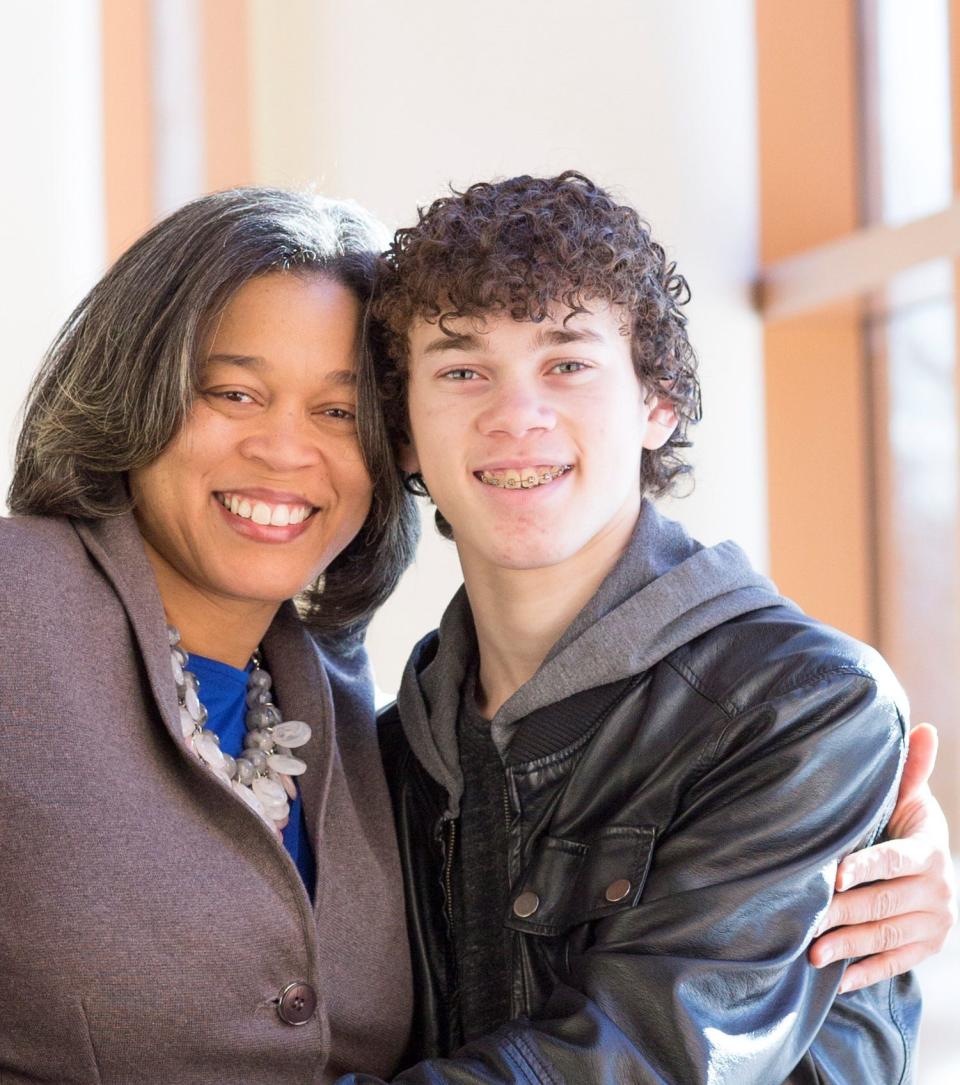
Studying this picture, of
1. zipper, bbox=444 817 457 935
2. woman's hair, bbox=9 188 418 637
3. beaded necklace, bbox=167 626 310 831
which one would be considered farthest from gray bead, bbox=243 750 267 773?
woman's hair, bbox=9 188 418 637

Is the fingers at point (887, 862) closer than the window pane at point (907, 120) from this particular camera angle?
Yes

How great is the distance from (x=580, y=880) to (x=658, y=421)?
0.65m

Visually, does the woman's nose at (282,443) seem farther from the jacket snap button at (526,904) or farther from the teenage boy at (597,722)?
the jacket snap button at (526,904)

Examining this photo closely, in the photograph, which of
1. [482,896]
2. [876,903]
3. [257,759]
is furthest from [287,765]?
[876,903]

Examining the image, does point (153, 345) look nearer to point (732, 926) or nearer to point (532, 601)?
point (532, 601)

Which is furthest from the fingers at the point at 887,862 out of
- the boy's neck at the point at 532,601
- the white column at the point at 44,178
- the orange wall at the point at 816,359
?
the white column at the point at 44,178

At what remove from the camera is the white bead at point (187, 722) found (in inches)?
72.5

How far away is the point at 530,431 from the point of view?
1818 mm

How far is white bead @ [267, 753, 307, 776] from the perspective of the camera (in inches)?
75.7

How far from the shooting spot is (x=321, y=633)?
7.45 feet

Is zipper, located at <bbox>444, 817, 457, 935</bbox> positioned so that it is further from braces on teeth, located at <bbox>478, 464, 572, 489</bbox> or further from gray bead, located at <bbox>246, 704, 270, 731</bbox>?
braces on teeth, located at <bbox>478, 464, 572, 489</bbox>

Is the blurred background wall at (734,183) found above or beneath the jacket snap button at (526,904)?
above

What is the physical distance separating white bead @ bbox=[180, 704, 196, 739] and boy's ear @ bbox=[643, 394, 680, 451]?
0.67 m

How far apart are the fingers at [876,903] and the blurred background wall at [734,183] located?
182cm
